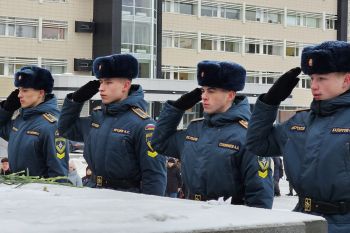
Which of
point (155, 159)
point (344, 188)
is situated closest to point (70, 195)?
point (344, 188)

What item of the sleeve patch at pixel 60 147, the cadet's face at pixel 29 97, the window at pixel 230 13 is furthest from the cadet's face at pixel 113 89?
the window at pixel 230 13

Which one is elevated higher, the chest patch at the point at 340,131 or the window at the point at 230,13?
the window at the point at 230,13

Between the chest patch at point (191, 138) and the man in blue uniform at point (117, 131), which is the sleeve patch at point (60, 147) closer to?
the man in blue uniform at point (117, 131)

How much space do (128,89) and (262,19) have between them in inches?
2247

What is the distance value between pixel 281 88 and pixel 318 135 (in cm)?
55

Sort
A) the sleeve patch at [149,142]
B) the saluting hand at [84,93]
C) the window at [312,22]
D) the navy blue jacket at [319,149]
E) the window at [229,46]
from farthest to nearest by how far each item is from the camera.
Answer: the window at [312,22], the window at [229,46], the saluting hand at [84,93], the sleeve patch at [149,142], the navy blue jacket at [319,149]

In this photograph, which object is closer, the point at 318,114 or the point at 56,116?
the point at 318,114

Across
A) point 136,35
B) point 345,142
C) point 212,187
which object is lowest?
point 212,187

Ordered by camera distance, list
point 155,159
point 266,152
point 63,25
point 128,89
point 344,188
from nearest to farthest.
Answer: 1. point 344,188
2. point 266,152
3. point 155,159
4. point 128,89
5. point 63,25

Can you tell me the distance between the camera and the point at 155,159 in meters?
5.98

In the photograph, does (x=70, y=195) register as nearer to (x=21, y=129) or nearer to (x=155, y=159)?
(x=155, y=159)

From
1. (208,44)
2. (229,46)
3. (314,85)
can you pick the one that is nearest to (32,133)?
(314,85)

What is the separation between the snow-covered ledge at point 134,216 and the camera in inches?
74.2

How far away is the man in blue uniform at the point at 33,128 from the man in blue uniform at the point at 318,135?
8.32 feet
